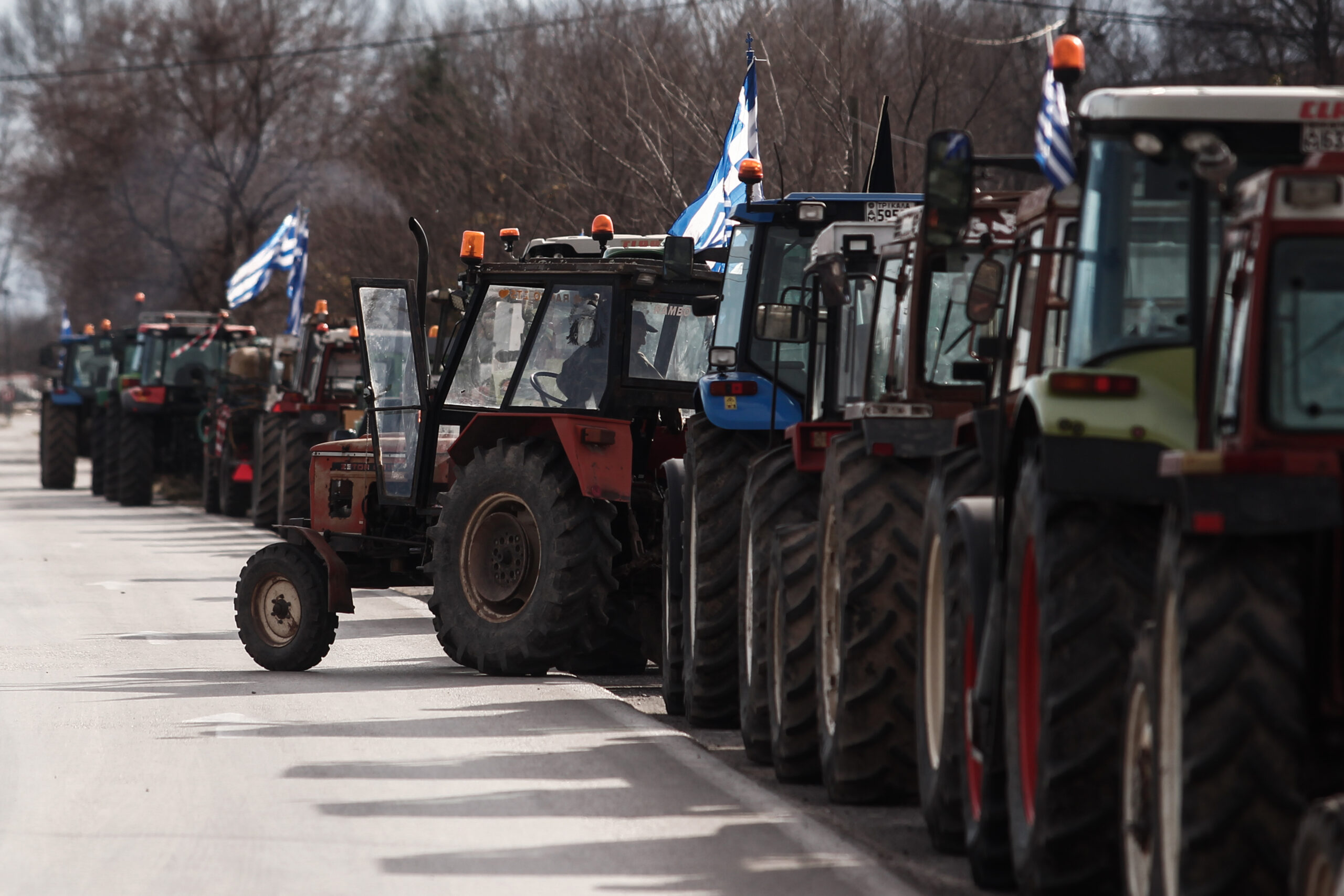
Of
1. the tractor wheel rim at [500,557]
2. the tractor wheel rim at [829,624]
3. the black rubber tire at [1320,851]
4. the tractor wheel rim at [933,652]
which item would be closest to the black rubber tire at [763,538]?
the tractor wheel rim at [829,624]

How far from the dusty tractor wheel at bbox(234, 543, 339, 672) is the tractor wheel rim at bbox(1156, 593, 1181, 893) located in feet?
28.8

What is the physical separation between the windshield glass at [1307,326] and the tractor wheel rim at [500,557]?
824 cm

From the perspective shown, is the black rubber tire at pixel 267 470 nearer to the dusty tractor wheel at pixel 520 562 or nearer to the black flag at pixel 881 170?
the dusty tractor wheel at pixel 520 562

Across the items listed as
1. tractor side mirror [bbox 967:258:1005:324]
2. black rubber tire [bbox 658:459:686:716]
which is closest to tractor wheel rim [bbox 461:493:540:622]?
black rubber tire [bbox 658:459:686:716]

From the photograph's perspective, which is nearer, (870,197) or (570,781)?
(570,781)

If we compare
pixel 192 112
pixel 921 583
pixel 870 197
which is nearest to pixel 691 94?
pixel 870 197

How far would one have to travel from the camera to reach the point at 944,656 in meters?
7.64

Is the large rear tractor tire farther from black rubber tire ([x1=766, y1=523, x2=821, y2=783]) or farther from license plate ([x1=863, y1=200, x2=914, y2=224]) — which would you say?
license plate ([x1=863, y1=200, x2=914, y2=224])

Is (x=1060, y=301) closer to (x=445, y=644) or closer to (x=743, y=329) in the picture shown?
(x=743, y=329)

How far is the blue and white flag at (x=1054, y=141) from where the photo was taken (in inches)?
300

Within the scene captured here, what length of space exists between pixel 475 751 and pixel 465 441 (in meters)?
3.91

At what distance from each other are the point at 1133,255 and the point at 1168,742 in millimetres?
1637

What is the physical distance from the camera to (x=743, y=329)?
11.1 m

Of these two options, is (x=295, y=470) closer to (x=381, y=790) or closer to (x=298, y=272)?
(x=298, y=272)
